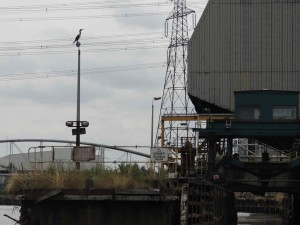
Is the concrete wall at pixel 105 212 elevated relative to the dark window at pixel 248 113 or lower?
lower

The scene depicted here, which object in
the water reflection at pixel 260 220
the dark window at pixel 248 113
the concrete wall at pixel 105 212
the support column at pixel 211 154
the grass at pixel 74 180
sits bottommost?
the water reflection at pixel 260 220

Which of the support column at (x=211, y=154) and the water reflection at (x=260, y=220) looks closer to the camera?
the support column at (x=211, y=154)

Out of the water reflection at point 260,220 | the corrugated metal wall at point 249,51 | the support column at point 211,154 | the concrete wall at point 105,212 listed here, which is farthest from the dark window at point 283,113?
the water reflection at point 260,220

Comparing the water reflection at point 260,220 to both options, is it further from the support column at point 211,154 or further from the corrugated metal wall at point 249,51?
the support column at point 211,154

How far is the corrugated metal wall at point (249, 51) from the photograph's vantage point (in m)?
50.4

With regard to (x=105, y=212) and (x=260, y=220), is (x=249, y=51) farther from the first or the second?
(x=105, y=212)

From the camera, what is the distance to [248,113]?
3975 centimetres

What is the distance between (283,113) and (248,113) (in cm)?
200

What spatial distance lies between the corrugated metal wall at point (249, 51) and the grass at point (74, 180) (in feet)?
82.1

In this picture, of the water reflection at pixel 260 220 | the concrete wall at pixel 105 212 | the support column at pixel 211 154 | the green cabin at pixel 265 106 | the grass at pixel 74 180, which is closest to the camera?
the concrete wall at pixel 105 212

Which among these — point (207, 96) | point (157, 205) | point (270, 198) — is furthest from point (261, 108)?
point (270, 198)

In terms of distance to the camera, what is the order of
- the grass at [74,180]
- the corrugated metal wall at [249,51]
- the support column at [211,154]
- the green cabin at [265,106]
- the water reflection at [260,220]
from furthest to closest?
the water reflection at [260,220] → the corrugated metal wall at [249,51] → the green cabin at [265,106] → the support column at [211,154] → the grass at [74,180]

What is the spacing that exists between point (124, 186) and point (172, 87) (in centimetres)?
4396

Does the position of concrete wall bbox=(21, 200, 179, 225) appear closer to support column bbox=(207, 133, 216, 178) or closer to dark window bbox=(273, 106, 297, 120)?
support column bbox=(207, 133, 216, 178)
